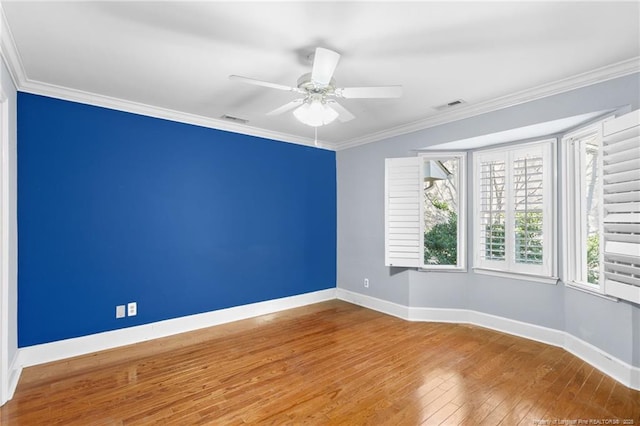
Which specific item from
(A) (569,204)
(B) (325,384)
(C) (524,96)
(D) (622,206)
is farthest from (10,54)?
(A) (569,204)

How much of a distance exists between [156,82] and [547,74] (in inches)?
135

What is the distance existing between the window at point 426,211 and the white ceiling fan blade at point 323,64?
227 centimetres

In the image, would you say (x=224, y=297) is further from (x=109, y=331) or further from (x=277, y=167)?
(x=277, y=167)

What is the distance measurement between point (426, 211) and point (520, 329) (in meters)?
1.74

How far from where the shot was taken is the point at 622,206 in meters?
2.52

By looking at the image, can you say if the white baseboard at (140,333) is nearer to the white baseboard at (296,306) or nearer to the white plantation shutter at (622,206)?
the white baseboard at (296,306)

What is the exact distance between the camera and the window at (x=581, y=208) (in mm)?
3049

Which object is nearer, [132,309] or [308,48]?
[308,48]

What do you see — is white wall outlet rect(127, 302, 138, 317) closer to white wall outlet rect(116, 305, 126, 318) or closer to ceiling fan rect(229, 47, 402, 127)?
white wall outlet rect(116, 305, 126, 318)

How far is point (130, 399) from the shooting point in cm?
236

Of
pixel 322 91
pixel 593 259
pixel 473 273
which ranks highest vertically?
pixel 322 91

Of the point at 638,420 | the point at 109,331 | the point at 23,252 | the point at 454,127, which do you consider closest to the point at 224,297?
the point at 109,331

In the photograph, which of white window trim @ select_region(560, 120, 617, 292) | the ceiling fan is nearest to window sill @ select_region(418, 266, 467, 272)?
white window trim @ select_region(560, 120, 617, 292)

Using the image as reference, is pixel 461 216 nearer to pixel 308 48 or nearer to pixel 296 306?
pixel 296 306
